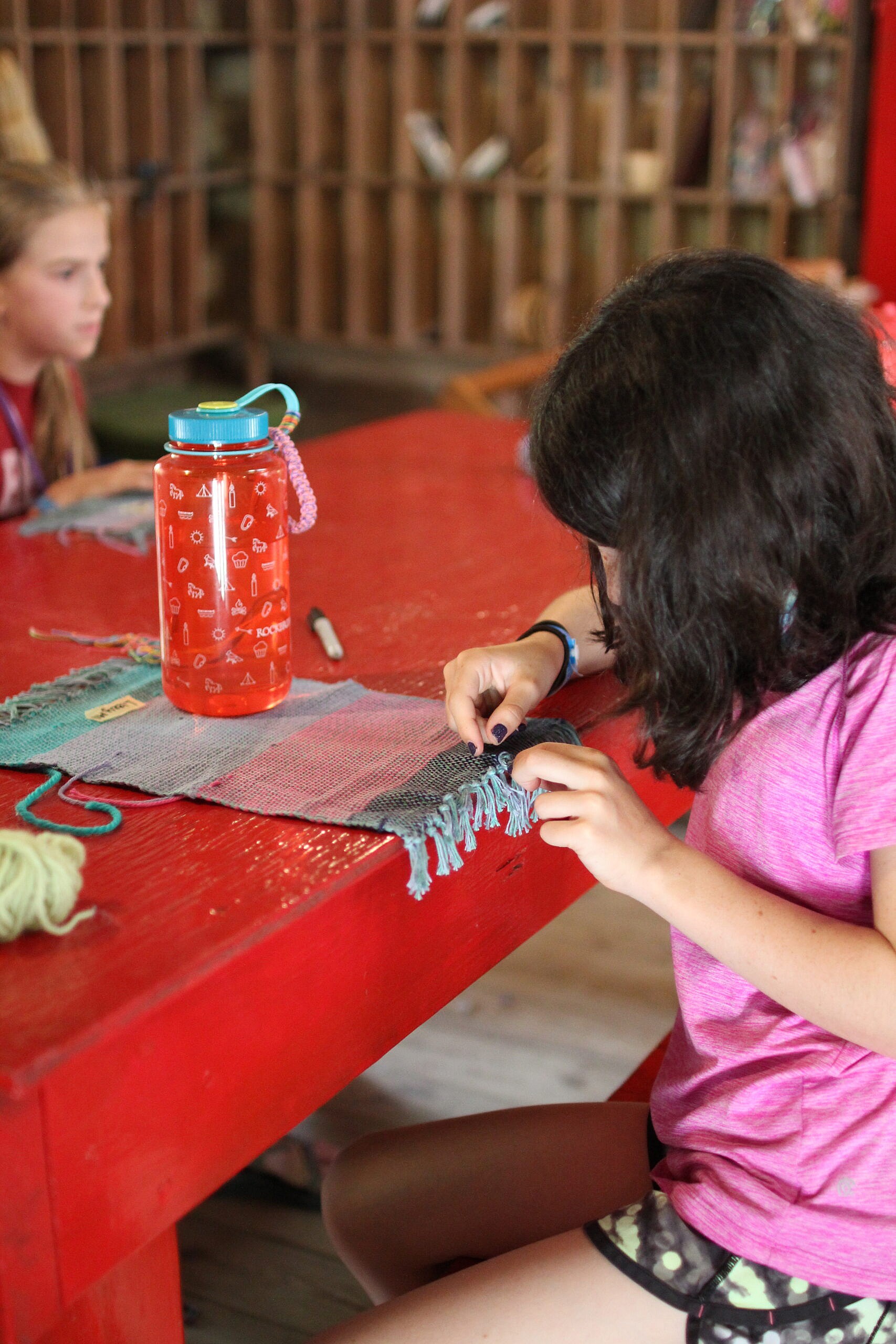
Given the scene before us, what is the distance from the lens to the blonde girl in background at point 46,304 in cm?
222

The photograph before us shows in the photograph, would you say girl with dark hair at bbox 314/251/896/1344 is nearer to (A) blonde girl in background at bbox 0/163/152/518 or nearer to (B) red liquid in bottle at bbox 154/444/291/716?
(B) red liquid in bottle at bbox 154/444/291/716

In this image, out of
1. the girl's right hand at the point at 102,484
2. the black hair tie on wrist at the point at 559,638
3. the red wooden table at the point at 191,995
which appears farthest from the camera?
the girl's right hand at the point at 102,484

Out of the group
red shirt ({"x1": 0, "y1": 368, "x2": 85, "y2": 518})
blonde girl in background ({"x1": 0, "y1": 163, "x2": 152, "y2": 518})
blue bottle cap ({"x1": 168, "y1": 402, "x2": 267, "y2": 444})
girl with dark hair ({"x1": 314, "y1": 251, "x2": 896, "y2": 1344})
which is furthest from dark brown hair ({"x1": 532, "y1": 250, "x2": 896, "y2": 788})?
blonde girl in background ({"x1": 0, "y1": 163, "x2": 152, "y2": 518})

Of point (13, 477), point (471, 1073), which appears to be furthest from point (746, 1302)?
point (13, 477)

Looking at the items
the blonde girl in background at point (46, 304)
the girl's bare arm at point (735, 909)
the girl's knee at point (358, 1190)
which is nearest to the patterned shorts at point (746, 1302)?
the girl's bare arm at point (735, 909)

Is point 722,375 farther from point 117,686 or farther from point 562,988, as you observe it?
point 562,988

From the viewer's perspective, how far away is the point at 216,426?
0.98 m

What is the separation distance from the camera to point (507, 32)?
449 cm

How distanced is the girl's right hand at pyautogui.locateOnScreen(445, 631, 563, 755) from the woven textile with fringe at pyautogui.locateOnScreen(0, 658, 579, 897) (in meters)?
0.02

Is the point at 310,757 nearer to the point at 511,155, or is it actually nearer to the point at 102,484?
the point at 102,484

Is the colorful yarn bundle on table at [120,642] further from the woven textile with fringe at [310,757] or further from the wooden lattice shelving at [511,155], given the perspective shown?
the wooden lattice shelving at [511,155]

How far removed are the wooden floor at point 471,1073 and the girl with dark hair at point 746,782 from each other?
740 millimetres

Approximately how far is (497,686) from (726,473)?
30 centimetres

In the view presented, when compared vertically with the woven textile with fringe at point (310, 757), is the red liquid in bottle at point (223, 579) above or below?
above
